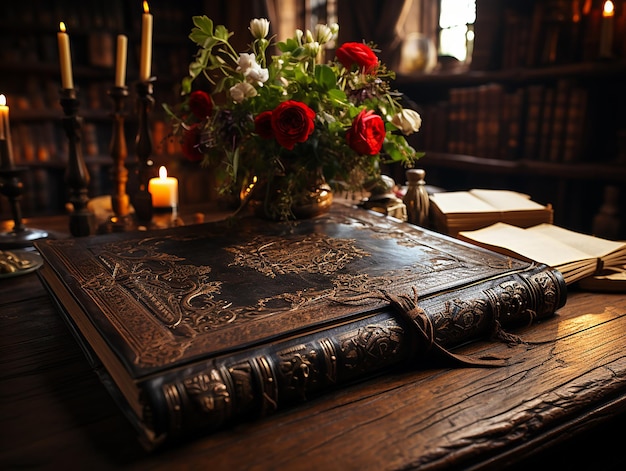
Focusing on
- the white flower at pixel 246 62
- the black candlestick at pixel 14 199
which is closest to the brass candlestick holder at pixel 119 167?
the black candlestick at pixel 14 199

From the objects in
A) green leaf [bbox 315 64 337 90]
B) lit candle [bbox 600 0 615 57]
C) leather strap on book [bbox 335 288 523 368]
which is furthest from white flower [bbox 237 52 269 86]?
lit candle [bbox 600 0 615 57]

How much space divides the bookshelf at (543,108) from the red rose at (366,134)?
4.36 ft

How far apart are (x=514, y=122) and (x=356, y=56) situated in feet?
4.90

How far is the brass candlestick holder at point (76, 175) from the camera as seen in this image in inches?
48.0

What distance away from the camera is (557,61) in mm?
2191

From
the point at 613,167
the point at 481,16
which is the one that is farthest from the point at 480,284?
the point at 481,16

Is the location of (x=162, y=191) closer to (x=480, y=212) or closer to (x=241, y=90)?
(x=241, y=90)

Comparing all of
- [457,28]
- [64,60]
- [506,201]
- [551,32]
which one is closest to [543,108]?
[551,32]

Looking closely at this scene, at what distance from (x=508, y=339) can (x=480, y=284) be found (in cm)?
9

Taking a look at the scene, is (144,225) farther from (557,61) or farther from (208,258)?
(557,61)

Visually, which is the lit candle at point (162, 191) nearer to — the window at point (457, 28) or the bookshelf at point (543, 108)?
the bookshelf at point (543, 108)

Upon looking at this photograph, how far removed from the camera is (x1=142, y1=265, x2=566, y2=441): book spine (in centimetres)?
52

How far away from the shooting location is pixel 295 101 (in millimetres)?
1047

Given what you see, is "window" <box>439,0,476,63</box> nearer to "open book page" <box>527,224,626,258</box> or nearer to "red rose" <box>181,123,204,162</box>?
"open book page" <box>527,224,626,258</box>
